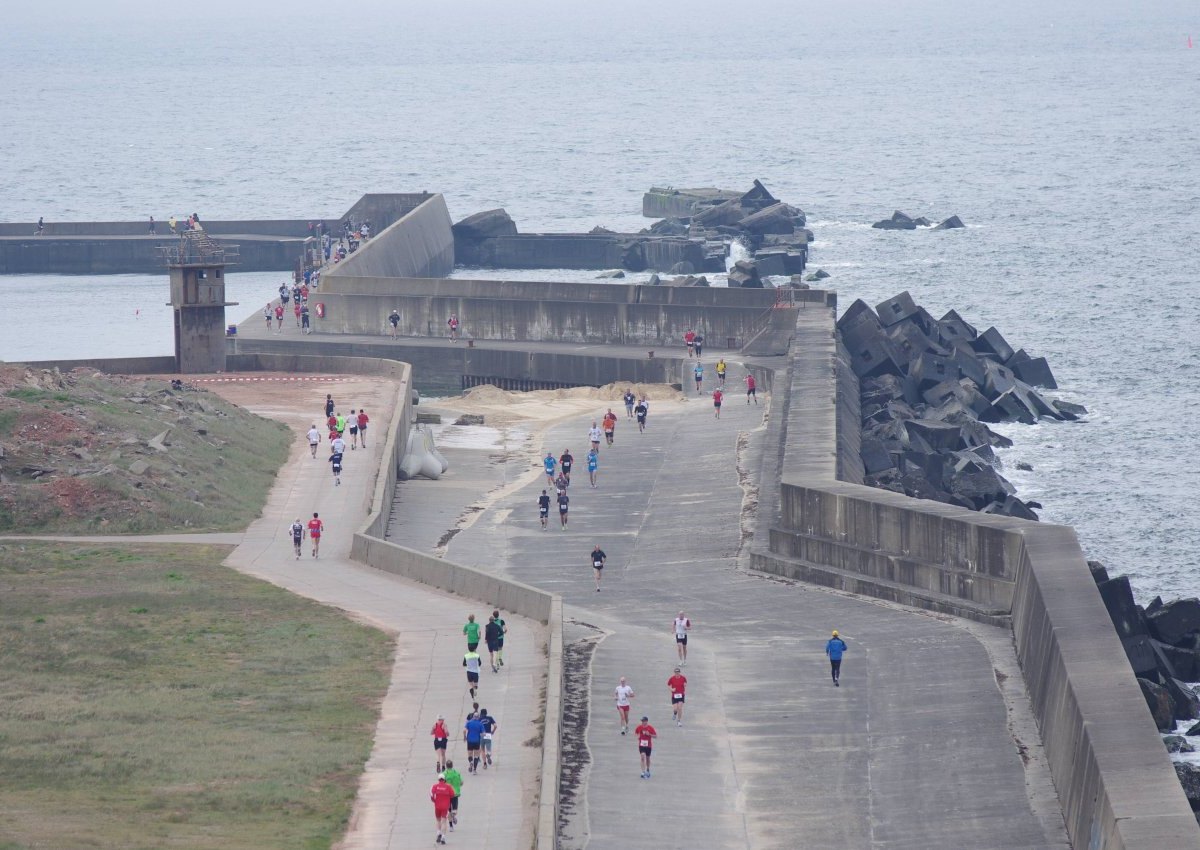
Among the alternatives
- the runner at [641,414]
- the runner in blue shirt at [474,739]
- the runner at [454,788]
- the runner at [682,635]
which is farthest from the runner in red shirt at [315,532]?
the runner at [454,788]

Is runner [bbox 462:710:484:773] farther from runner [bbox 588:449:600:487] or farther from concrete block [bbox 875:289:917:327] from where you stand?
concrete block [bbox 875:289:917:327]

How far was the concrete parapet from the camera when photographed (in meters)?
75.7

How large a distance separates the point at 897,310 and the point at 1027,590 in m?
36.6

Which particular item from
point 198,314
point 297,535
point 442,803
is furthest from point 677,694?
point 198,314

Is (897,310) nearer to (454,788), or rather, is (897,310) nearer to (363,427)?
(363,427)

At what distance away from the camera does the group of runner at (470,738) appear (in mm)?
22297

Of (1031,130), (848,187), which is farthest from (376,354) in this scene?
Answer: (1031,130)

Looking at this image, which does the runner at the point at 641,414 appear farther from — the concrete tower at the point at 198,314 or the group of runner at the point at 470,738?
the group of runner at the point at 470,738

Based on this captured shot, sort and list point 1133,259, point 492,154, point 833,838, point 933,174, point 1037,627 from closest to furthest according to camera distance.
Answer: point 833,838
point 1037,627
point 1133,259
point 933,174
point 492,154

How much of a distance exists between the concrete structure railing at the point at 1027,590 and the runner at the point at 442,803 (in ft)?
22.9

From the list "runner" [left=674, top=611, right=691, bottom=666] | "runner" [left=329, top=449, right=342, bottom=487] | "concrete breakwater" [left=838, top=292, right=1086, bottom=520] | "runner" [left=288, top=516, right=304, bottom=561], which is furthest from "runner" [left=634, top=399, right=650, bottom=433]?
"runner" [left=674, top=611, right=691, bottom=666]

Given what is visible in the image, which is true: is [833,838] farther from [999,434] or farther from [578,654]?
[999,434]

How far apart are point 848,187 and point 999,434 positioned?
86024 millimetres

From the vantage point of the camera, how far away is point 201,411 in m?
49.0
